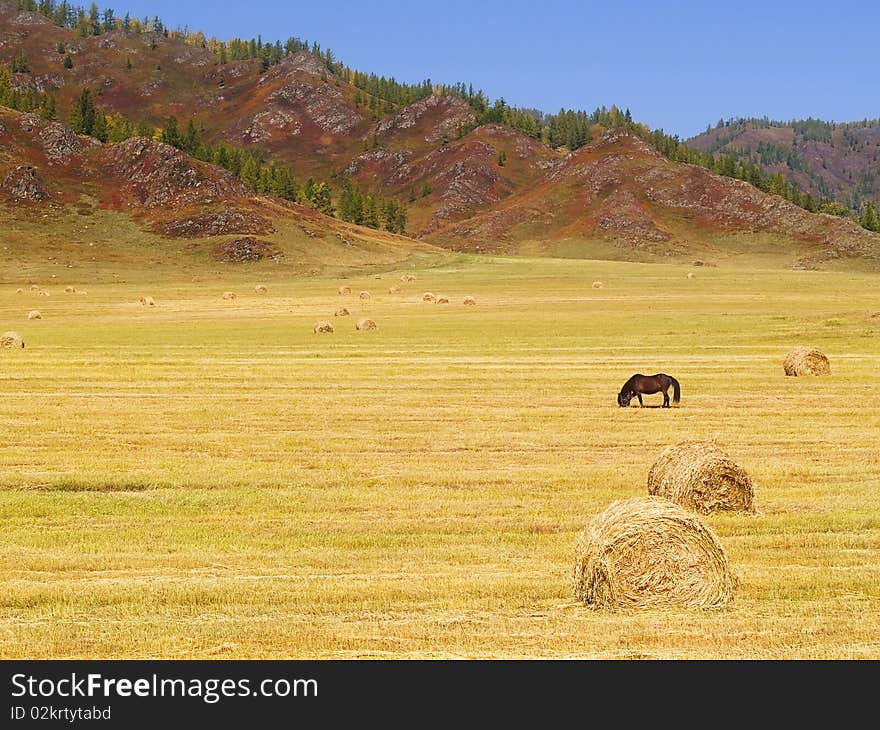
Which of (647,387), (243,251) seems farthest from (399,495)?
(243,251)

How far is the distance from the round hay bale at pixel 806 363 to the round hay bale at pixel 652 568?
2513 cm

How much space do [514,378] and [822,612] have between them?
25.5m

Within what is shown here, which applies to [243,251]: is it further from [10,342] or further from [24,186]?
[10,342]

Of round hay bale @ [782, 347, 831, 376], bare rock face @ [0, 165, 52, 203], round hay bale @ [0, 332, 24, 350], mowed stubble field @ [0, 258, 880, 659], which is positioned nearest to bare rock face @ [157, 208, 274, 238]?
bare rock face @ [0, 165, 52, 203]

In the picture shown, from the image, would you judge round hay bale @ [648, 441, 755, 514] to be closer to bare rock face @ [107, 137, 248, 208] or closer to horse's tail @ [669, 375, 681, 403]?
horse's tail @ [669, 375, 681, 403]

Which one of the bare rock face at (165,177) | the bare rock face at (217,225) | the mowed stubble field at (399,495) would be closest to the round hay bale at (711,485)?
the mowed stubble field at (399,495)

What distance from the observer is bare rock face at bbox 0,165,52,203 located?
155 meters

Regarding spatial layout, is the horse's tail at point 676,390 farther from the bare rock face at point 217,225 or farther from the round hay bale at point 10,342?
the bare rock face at point 217,225

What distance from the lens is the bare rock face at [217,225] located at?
498ft

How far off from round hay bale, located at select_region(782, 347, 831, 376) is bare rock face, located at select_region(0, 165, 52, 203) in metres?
137

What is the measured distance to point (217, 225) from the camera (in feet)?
503

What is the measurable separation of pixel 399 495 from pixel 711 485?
16.5 ft

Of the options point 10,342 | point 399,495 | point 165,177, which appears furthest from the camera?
point 165,177
